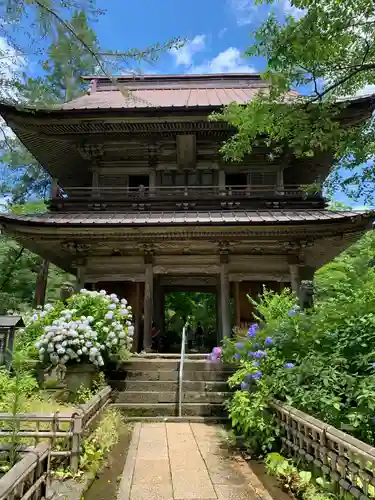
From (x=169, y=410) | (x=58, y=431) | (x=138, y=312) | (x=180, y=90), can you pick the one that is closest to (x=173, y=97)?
(x=180, y=90)

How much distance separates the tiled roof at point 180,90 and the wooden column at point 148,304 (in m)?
5.66

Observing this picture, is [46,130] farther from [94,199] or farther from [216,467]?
[216,467]

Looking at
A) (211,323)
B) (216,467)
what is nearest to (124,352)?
(216,467)

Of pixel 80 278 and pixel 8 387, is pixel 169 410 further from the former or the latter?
pixel 80 278

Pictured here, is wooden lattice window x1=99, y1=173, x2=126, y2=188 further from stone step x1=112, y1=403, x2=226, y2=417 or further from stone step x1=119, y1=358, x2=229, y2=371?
stone step x1=112, y1=403, x2=226, y2=417

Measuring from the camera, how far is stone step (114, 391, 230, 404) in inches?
275

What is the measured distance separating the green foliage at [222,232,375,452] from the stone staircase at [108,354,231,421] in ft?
5.48

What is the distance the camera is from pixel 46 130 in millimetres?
11133

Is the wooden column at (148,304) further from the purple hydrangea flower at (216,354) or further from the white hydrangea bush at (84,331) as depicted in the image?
the purple hydrangea flower at (216,354)

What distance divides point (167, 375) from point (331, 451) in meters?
4.75

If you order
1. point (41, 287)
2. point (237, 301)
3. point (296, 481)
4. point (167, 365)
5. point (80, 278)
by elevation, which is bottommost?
point (296, 481)

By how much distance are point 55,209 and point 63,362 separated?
6.30m

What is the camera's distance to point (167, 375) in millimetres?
7629

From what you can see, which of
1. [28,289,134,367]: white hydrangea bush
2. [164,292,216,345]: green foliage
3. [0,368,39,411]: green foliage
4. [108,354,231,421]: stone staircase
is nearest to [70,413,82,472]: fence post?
[0,368,39,411]: green foliage
